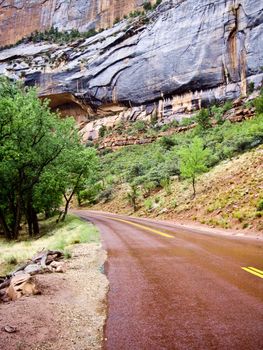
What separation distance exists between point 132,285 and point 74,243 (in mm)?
8427

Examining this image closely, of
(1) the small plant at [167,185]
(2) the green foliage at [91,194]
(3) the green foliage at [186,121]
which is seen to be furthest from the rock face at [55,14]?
(1) the small plant at [167,185]

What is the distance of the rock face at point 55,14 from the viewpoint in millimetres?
101062

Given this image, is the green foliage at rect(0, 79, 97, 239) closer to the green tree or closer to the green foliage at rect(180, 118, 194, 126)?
the green tree

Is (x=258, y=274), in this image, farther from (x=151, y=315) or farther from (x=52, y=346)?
(x=52, y=346)

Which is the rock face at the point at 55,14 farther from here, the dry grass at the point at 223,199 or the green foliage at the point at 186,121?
the dry grass at the point at 223,199

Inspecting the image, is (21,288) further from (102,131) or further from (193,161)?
(102,131)


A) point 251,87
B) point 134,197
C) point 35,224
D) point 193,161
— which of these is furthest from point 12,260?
point 251,87

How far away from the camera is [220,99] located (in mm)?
66438

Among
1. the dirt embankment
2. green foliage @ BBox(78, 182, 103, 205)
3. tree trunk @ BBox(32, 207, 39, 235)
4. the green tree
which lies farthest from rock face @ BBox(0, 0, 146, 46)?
the dirt embankment

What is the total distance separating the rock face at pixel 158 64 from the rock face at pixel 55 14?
11.6 meters

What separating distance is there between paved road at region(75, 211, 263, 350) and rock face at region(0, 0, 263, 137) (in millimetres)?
58533

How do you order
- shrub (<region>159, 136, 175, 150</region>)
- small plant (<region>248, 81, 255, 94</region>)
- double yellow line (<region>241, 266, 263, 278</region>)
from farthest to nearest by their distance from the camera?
small plant (<region>248, 81, 255, 94</region>), shrub (<region>159, 136, 175, 150</region>), double yellow line (<region>241, 266, 263, 278</region>)

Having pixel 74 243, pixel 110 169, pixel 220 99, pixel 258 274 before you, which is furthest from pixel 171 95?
pixel 258 274

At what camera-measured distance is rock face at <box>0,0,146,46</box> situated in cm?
10106
